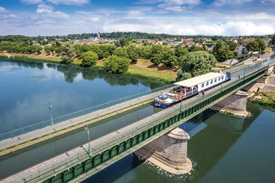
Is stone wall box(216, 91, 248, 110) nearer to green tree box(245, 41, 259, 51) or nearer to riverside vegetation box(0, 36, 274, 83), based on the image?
riverside vegetation box(0, 36, 274, 83)

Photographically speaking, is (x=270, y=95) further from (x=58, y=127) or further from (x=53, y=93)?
(x=53, y=93)

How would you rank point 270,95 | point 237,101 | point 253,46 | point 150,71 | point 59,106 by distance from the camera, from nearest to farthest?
point 59,106, point 237,101, point 270,95, point 150,71, point 253,46

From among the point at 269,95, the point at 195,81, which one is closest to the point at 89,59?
the point at 195,81

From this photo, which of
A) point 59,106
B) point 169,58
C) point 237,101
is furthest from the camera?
point 169,58

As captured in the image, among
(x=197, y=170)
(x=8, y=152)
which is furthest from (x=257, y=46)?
(x=8, y=152)

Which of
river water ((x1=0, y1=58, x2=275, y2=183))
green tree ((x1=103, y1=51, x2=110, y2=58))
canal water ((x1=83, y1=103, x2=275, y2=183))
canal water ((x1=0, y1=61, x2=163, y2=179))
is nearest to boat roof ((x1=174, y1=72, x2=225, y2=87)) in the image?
canal water ((x1=0, y1=61, x2=163, y2=179))

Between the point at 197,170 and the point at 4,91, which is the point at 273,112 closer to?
the point at 197,170

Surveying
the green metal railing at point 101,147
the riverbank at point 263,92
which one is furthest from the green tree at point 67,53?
the green metal railing at point 101,147

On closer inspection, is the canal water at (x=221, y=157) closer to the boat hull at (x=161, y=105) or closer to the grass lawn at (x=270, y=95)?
the boat hull at (x=161, y=105)
